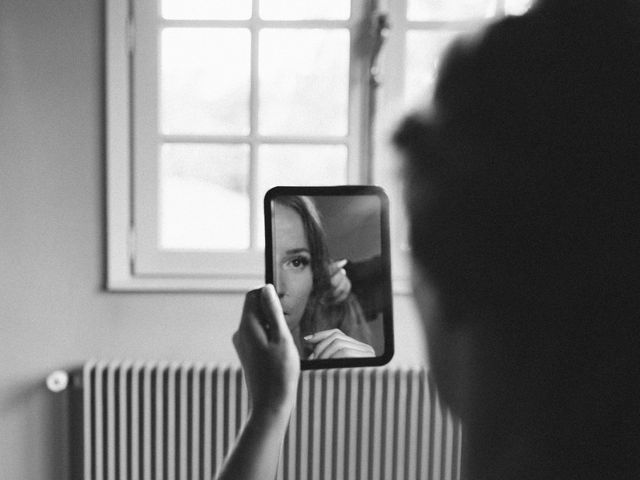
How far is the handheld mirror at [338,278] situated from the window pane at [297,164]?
810mm

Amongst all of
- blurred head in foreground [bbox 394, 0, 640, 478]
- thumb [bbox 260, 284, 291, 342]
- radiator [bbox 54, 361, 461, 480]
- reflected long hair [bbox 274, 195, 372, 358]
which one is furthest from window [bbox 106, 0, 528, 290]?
blurred head in foreground [bbox 394, 0, 640, 478]

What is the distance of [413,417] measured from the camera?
5.61 ft

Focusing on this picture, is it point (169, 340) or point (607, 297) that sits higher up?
point (607, 297)

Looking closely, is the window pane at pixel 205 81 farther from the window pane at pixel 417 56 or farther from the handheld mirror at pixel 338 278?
the handheld mirror at pixel 338 278

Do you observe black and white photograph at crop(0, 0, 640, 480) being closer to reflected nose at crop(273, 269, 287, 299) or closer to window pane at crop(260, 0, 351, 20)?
window pane at crop(260, 0, 351, 20)

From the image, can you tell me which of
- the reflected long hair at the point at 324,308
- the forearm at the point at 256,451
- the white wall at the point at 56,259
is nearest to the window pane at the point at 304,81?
the white wall at the point at 56,259

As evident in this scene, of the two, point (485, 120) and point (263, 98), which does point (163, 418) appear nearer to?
point (263, 98)

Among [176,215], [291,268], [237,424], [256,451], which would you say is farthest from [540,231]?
[176,215]

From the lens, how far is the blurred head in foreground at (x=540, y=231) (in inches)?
11.2

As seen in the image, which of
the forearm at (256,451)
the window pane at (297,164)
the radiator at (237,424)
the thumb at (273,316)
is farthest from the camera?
the window pane at (297,164)

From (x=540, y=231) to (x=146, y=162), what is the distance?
1.60 metres

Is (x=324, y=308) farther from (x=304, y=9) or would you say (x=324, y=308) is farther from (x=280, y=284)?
(x=304, y=9)

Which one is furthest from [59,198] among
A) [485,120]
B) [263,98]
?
[485,120]

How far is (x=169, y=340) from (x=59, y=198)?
1.63ft
